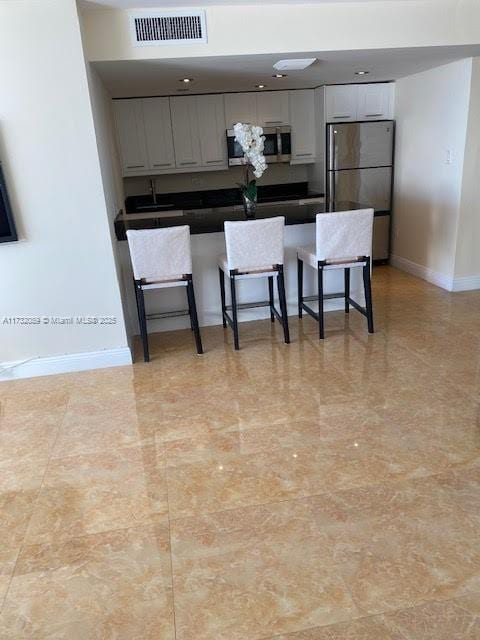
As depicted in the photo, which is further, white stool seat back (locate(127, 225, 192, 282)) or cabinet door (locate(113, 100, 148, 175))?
cabinet door (locate(113, 100, 148, 175))

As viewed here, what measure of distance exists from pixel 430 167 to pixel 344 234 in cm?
199

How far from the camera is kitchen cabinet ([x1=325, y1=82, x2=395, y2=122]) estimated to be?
5.29 meters

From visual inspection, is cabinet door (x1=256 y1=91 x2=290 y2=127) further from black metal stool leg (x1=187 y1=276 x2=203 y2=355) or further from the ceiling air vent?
black metal stool leg (x1=187 y1=276 x2=203 y2=355)

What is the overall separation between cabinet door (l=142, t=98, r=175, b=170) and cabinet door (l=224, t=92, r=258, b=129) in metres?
0.70

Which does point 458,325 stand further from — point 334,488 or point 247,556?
point 247,556

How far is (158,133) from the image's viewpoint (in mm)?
5438

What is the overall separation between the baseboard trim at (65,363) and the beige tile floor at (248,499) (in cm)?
11

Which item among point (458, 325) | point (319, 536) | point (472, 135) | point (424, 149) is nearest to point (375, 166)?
point (424, 149)

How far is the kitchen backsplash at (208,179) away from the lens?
19.2 ft

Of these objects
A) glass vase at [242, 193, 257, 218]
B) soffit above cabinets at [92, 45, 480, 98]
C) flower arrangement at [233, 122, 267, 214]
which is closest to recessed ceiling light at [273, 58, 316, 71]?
soffit above cabinets at [92, 45, 480, 98]

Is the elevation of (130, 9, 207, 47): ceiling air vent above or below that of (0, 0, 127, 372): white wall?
above

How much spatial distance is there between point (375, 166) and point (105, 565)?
16.4 ft

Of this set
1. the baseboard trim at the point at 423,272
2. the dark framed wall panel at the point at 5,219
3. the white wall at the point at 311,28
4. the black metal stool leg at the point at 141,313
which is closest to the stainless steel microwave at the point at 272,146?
the baseboard trim at the point at 423,272

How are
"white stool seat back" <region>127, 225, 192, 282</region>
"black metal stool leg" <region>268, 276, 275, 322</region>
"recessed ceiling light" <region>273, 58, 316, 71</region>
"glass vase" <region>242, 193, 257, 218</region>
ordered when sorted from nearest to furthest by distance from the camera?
"white stool seat back" <region>127, 225, 192, 282</region> → "recessed ceiling light" <region>273, 58, 316, 71</region> → "glass vase" <region>242, 193, 257, 218</region> → "black metal stool leg" <region>268, 276, 275, 322</region>
